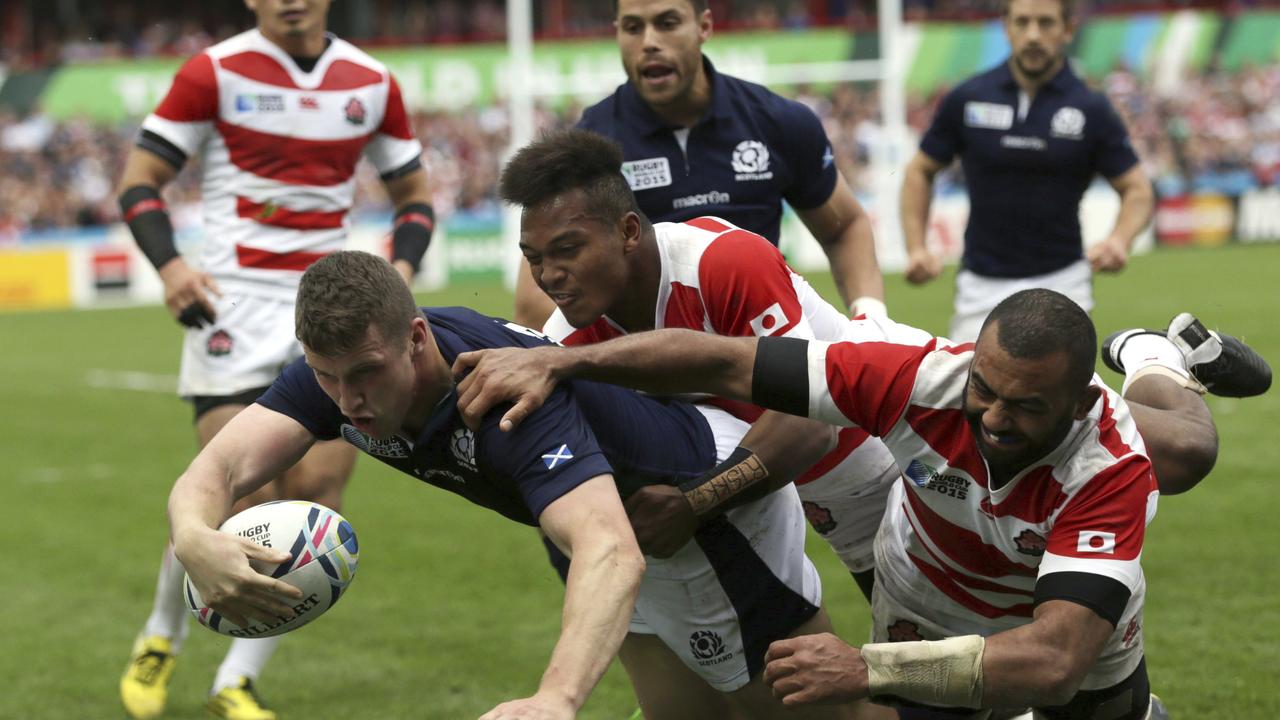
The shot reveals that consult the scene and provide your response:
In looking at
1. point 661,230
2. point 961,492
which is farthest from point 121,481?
point 961,492

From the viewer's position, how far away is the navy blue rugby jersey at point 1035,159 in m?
8.09

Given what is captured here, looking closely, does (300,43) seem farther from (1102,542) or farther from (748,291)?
(1102,542)

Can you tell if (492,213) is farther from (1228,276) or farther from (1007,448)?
(1007,448)

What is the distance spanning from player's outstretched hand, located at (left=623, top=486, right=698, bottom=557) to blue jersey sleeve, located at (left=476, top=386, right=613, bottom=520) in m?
0.40

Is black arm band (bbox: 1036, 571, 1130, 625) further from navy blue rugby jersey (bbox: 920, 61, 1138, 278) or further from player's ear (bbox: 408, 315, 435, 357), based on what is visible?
navy blue rugby jersey (bbox: 920, 61, 1138, 278)

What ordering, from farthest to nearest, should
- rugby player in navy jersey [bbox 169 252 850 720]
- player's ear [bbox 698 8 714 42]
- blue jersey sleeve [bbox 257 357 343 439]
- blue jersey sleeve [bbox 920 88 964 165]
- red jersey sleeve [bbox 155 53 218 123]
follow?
1. blue jersey sleeve [bbox 920 88 964 165]
2. red jersey sleeve [bbox 155 53 218 123]
3. player's ear [bbox 698 8 714 42]
4. blue jersey sleeve [bbox 257 357 343 439]
5. rugby player in navy jersey [bbox 169 252 850 720]

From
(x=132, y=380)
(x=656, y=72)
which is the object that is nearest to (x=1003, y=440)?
(x=656, y=72)

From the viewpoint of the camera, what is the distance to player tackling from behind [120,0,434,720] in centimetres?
651

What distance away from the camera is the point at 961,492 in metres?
4.19

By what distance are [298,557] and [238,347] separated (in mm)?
2589

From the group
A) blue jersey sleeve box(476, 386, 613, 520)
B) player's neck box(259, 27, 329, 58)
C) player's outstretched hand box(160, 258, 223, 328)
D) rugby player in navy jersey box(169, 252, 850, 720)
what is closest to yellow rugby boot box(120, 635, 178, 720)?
player's outstretched hand box(160, 258, 223, 328)

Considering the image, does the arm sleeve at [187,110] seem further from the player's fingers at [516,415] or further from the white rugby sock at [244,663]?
the player's fingers at [516,415]

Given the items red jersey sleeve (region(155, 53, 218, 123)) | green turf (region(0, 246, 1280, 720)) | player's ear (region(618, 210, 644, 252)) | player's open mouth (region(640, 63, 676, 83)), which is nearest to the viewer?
player's ear (region(618, 210, 644, 252))

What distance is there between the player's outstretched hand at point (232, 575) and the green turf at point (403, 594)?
211 cm
